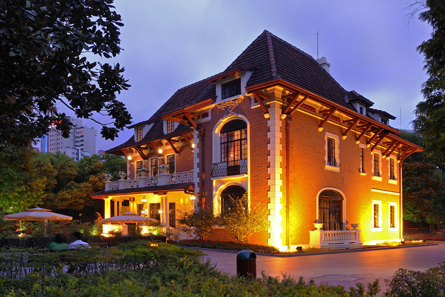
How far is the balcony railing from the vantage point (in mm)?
20672

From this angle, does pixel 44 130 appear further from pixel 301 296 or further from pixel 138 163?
pixel 138 163

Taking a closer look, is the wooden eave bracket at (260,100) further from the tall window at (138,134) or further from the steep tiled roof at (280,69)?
the tall window at (138,134)

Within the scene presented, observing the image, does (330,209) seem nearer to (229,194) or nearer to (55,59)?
(229,194)

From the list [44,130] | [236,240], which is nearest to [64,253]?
[44,130]

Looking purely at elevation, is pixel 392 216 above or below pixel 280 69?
below

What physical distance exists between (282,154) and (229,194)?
12.7 ft

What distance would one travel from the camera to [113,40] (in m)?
7.92

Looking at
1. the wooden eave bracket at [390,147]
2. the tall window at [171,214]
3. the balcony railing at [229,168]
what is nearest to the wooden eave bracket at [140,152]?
the tall window at [171,214]

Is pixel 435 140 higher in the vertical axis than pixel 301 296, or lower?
higher

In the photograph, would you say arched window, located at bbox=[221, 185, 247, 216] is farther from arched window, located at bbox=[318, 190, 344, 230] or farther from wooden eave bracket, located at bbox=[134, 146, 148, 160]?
wooden eave bracket, located at bbox=[134, 146, 148, 160]

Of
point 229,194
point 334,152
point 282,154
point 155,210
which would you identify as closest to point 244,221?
point 229,194

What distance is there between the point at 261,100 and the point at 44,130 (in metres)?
12.5

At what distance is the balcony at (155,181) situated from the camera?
83.1 ft

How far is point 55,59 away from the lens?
6949 mm
